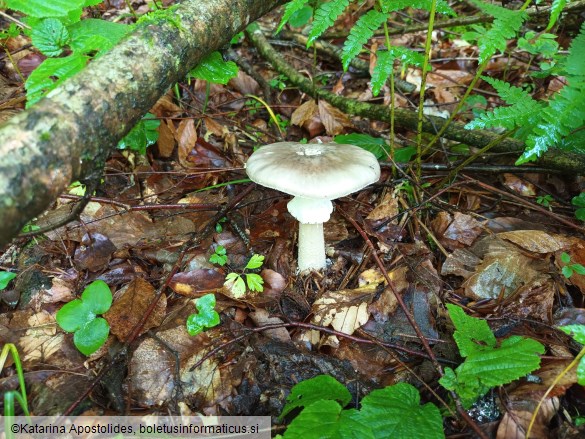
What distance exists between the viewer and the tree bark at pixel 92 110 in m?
1.45

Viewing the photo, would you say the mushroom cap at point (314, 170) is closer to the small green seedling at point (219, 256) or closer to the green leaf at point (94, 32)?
the small green seedling at point (219, 256)

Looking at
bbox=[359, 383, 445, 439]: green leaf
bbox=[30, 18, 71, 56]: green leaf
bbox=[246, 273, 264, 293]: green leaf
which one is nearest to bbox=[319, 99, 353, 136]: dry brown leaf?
bbox=[246, 273, 264, 293]: green leaf

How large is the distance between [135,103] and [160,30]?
1.56ft

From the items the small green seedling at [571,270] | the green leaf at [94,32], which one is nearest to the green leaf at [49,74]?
the green leaf at [94,32]

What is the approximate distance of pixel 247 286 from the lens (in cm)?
276

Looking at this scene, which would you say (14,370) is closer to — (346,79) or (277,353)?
(277,353)

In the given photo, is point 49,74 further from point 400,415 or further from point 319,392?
point 400,415

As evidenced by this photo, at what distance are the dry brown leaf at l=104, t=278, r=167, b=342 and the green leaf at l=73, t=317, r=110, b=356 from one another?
0.13 m

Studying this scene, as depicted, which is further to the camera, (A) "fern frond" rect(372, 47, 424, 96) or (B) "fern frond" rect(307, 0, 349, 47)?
(A) "fern frond" rect(372, 47, 424, 96)

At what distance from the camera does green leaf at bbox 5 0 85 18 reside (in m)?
1.78

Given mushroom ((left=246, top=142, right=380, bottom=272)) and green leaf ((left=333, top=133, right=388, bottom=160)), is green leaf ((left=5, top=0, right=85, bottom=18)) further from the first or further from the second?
green leaf ((left=333, top=133, right=388, bottom=160))

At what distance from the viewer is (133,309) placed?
100.0 inches

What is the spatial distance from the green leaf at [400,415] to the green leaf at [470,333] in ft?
1.24

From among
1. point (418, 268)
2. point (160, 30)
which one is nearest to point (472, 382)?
point (418, 268)
